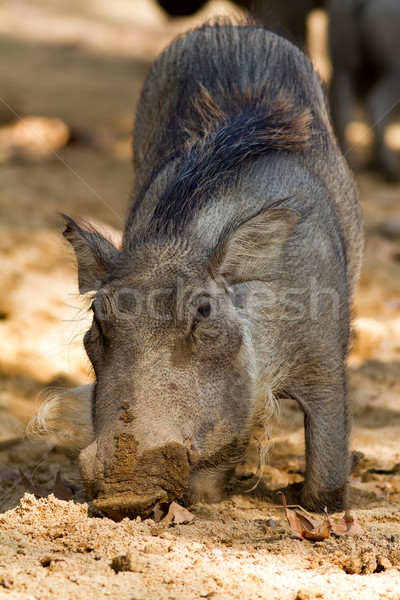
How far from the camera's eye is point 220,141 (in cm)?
328

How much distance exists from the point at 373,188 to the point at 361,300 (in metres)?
2.45

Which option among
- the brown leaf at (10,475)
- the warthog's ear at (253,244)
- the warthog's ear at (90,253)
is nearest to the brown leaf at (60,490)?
the brown leaf at (10,475)

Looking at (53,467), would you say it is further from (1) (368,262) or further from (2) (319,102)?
(1) (368,262)

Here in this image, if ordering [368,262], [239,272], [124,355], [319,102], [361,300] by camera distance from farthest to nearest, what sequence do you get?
[368,262] < [361,300] < [319,102] < [239,272] < [124,355]

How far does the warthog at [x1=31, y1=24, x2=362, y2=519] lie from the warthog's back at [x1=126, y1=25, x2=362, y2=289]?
1 cm

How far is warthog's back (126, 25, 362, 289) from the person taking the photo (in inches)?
127

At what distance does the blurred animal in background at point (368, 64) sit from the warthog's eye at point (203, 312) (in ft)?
17.6

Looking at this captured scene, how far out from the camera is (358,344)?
482cm

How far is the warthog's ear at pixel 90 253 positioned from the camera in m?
2.92

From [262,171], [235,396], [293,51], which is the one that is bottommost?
[235,396]

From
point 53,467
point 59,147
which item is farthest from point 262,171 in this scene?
point 59,147

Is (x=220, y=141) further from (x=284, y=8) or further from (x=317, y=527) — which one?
(x=284, y=8)

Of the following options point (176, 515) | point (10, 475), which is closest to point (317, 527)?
point (176, 515)

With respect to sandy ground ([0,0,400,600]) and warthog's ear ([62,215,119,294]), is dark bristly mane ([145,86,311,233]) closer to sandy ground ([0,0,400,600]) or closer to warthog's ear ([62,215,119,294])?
warthog's ear ([62,215,119,294])
